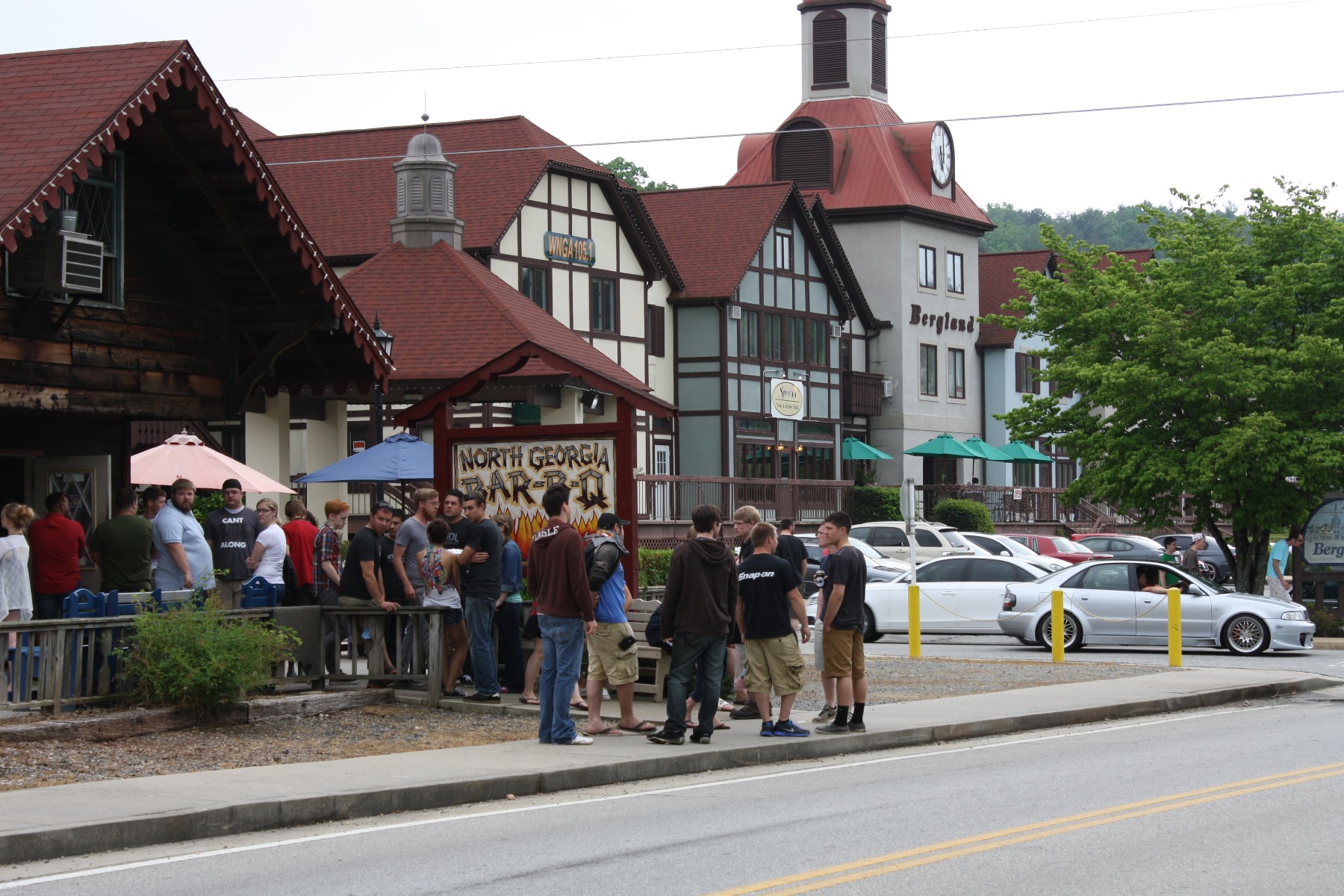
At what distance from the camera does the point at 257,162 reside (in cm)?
1587

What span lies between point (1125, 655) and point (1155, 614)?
2.84 ft

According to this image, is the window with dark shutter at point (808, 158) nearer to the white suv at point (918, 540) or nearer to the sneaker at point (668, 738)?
the white suv at point (918, 540)

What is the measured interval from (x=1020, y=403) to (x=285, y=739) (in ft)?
171

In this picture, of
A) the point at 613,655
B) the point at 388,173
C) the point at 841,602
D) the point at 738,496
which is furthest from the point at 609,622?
the point at 738,496

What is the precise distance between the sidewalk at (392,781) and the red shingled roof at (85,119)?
4949 mm

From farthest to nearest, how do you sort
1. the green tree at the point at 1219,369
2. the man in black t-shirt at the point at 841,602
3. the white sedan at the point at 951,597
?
the green tree at the point at 1219,369
the white sedan at the point at 951,597
the man in black t-shirt at the point at 841,602

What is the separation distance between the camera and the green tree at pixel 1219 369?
94.3 ft

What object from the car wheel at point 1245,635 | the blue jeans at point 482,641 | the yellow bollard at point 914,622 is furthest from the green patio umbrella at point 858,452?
Result: the blue jeans at point 482,641

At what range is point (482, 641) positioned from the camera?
14906 millimetres

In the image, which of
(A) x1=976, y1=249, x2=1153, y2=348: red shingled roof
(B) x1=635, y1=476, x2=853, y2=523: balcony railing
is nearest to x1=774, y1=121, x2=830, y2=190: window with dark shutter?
(A) x1=976, y1=249, x2=1153, y2=348: red shingled roof

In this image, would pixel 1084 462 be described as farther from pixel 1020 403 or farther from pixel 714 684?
pixel 1020 403

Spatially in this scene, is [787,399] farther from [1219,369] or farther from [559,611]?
[559,611]

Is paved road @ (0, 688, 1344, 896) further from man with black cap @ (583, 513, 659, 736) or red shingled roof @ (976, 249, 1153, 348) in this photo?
red shingled roof @ (976, 249, 1153, 348)

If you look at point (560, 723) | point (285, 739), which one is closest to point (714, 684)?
point (560, 723)
